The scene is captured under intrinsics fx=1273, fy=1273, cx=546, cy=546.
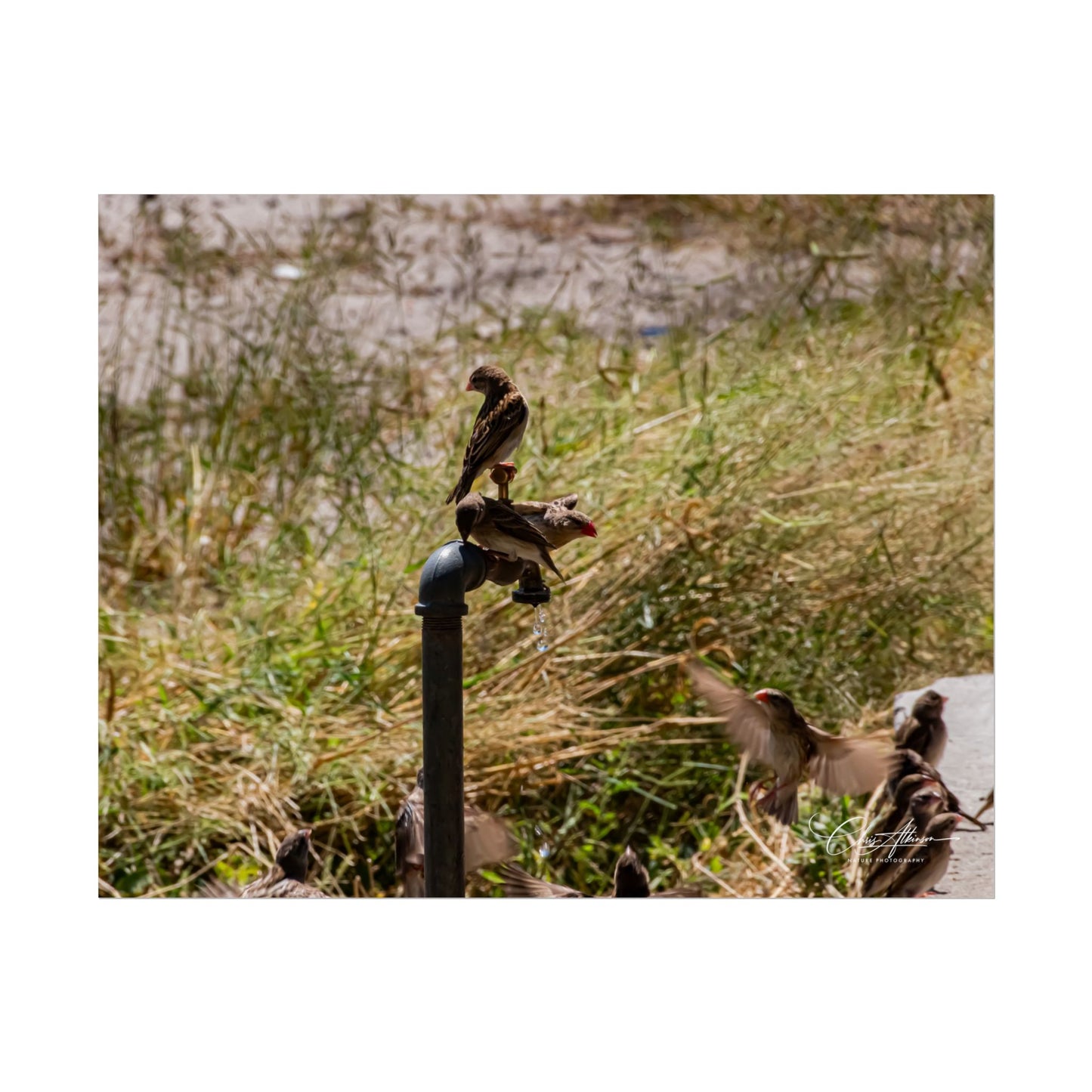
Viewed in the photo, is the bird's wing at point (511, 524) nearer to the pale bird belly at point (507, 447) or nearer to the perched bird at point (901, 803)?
the pale bird belly at point (507, 447)

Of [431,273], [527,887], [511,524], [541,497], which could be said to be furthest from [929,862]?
[431,273]

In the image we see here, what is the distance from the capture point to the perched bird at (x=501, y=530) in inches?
71.5

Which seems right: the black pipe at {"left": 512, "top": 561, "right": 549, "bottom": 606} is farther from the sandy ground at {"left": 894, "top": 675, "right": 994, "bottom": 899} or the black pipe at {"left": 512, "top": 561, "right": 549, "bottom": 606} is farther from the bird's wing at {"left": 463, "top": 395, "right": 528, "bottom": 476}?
the sandy ground at {"left": 894, "top": 675, "right": 994, "bottom": 899}

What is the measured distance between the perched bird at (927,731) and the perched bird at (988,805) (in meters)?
0.13

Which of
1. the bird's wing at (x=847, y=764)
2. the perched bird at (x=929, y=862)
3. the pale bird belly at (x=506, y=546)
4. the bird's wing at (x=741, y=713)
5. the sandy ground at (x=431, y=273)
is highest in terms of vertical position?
the sandy ground at (x=431, y=273)

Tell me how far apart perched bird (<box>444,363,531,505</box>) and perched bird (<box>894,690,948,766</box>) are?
1319 mm

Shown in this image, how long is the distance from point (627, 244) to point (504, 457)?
6.49 ft

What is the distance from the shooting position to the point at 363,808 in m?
2.85

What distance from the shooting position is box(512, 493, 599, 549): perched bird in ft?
6.28

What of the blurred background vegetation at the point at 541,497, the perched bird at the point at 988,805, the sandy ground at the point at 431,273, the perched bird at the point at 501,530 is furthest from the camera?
the sandy ground at the point at 431,273

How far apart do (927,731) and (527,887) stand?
938 mm

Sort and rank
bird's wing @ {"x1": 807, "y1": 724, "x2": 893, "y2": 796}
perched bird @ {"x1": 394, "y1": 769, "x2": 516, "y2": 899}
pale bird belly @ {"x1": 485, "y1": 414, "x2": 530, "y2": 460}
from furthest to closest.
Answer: bird's wing @ {"x1": 807, "y1": 724, "x2": 893, "y2": 796}
perched bird @ {"x1": 394, "y1": 769, "x2": 516, "y2": 899}
pale bird belly @ {"x1": 485, "y1": 414, "x2": 530, "y2": 460}

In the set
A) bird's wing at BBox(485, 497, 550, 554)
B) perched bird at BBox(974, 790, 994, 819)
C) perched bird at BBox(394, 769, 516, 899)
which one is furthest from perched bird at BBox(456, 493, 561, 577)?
perched bird at BBox(974, 790, 994, 819)

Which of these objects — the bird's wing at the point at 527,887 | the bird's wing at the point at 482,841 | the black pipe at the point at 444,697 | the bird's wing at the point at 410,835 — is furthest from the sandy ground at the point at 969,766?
the black pipe at the point at 444,697
